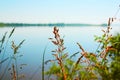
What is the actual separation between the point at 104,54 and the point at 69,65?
21.8 ft

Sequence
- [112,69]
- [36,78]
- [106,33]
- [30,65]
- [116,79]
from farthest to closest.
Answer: [30,65] < [36,78] < [112,69] < [116,79] < [106,33]

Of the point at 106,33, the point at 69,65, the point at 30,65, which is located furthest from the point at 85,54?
the point at 30,65

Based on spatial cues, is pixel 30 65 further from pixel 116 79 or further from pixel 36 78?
pixel 116 79

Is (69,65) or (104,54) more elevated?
(104,54)

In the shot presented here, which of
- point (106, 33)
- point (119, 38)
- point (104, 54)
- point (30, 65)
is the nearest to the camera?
point (104, 54)

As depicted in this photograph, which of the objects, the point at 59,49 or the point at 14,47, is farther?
the point at 14,47

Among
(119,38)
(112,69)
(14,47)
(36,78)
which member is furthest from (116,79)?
(36,78)

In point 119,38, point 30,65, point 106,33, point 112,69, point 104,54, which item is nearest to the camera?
point 104,54

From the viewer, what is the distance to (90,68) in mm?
1957

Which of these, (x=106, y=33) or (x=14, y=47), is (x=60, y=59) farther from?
(x=14, y=47)

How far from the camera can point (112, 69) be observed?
8.45 m

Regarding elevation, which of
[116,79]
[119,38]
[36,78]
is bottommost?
[36,78]

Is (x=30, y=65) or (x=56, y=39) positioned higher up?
(x=56, y=39)

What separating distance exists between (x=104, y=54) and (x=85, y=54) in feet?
0.44
